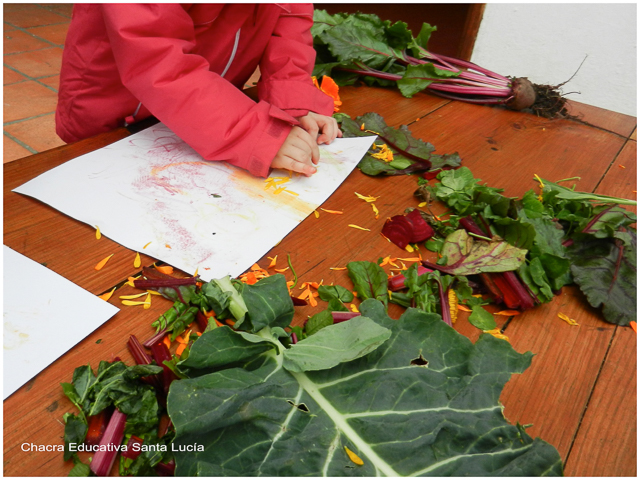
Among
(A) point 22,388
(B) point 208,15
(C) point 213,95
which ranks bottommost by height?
(A) point 22,388

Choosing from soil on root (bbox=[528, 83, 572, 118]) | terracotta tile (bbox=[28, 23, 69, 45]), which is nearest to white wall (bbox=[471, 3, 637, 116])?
soil on root (bbox=[528, 83, 572, 118])

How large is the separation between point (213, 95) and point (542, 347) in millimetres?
688

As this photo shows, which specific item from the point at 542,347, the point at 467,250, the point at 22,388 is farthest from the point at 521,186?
the point at 22,388

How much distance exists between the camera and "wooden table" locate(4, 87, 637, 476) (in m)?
0.47

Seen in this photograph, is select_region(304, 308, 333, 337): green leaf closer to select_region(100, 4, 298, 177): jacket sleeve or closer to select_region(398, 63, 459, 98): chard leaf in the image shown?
select_region(100, 4, 298, 177): jacket sleeve

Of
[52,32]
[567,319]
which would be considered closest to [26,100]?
[52,32]

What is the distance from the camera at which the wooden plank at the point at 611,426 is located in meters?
0.47

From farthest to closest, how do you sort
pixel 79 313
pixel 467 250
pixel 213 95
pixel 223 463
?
pixel 213 95 < pixel 467 250 < pixel 79 313 < pixel 223 463

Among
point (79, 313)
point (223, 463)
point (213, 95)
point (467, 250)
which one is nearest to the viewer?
point (223, 463)

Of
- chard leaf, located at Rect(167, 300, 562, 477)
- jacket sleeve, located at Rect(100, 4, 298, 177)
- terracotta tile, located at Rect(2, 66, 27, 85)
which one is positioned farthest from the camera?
terracotta tile, located at Rect(2, 66, 27, 85)

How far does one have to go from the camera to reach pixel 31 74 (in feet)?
8.69

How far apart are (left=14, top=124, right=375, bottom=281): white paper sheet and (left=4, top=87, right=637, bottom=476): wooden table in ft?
0.08

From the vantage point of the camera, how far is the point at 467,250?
2.28 feet

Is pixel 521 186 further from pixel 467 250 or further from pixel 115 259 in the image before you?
pixel 115 259
